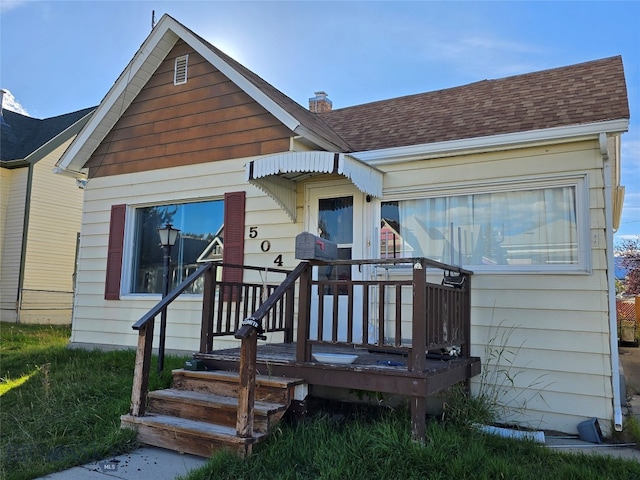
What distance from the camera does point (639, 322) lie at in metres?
12.8

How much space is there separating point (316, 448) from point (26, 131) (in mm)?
17248

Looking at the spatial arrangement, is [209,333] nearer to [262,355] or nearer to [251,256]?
[262,355]

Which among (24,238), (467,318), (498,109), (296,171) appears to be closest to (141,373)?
(296,171)

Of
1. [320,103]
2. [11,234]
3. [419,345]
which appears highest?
[320,103]

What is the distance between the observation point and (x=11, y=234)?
14.6 metres

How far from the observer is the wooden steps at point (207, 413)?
3.69m

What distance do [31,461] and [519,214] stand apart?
4.99 m

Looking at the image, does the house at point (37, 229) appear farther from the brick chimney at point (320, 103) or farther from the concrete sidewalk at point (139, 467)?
the concrete sidewalk at point (139, 467)

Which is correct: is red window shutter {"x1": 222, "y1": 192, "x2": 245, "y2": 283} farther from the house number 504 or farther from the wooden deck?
the wooden deck

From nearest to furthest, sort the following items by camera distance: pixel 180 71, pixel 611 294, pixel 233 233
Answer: pixel 611 294 < pixel 233 233 < pixel 180 71

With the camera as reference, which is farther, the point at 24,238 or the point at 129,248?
the point at 24,238

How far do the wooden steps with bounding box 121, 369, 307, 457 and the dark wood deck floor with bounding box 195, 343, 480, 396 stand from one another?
0.42 feet

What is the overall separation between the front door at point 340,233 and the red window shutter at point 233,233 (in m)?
1.05

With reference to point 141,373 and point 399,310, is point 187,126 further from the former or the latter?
point 399,310
